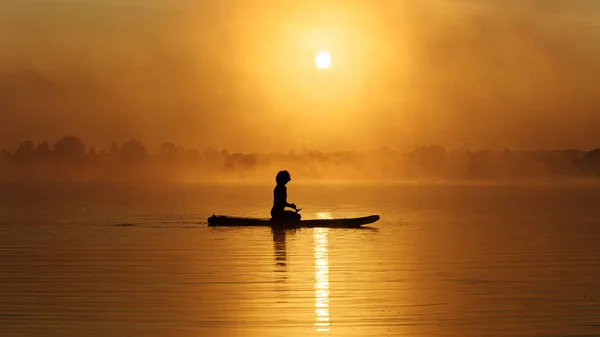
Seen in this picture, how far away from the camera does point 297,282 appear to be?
21297 mm

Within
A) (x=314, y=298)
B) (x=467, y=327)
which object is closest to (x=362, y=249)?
(x=314, y=298)

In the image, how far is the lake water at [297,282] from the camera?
624 inches

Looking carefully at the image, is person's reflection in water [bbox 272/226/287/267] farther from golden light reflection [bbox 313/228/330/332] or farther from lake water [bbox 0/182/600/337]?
golden light reflection [bbox 313/228/330/332]

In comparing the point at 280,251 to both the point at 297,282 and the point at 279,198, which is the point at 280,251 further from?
the point at 297,282

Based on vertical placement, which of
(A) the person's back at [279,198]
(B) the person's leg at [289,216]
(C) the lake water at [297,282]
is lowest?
(C) the lake water at [297,282]

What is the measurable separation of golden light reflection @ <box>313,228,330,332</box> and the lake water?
47 mm

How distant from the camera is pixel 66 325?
15.8m

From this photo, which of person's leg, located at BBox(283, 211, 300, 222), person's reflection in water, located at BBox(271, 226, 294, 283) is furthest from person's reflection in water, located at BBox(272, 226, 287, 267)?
person's leg, located at BBox(283, 211, 300, 222)

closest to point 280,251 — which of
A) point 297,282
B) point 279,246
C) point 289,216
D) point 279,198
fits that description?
point 279,246

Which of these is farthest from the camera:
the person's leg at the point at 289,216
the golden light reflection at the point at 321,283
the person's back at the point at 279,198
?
the person's leg at the point at 289,216

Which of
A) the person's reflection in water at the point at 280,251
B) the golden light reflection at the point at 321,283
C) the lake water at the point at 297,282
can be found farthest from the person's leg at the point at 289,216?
the golden light reflection at the point at 321,283

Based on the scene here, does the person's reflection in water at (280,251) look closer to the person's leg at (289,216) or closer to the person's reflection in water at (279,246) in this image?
the person's reflection in water at (279,246)

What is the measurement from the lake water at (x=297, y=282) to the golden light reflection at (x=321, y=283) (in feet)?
0.15

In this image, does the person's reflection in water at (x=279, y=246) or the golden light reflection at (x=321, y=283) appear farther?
the person's reflection in water at (x=279, y=246)
